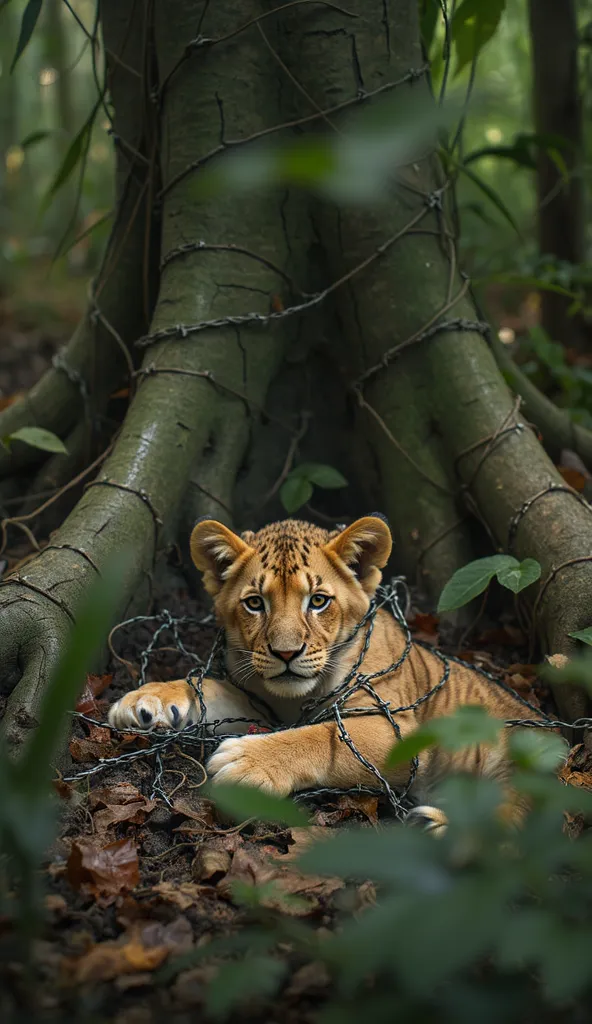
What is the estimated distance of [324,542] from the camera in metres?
3.92

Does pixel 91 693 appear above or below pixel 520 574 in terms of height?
below

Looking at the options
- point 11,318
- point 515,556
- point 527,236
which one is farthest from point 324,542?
point 527,236

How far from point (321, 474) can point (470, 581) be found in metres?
1.24

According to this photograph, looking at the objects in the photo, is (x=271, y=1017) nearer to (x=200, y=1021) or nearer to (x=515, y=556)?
(x=200, y=1021)

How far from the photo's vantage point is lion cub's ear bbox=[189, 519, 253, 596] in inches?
150

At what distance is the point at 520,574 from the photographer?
154 inches

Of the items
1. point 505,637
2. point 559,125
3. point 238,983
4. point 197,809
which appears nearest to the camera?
point 238,983

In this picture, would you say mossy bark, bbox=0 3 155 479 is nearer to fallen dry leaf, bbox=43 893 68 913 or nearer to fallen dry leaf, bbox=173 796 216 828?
fallen dry leaf, bbox=173 796 216 828

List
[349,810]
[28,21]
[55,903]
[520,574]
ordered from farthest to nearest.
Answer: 1. [28,21]
2. [520,574]
3. [349,810]
4. [55,903]

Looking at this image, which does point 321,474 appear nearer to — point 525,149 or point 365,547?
point 365,547

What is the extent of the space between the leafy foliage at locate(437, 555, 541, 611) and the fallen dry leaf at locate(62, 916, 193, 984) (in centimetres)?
189

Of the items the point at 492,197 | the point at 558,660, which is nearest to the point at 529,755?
the point at 558,660

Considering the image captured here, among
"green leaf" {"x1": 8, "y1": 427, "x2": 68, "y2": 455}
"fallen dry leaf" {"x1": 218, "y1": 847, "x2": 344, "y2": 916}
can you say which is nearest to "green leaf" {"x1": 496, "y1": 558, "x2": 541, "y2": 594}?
"fallen dry leaf" {"x1": 218, "y1": 847, "x2": 344, "y2": 916}

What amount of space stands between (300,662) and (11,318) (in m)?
7.20
